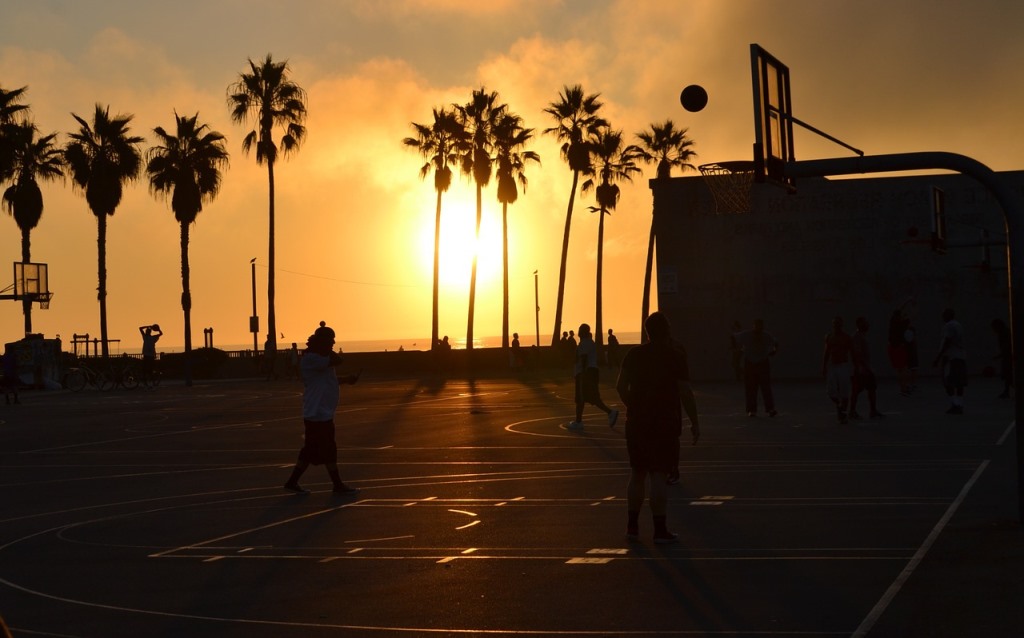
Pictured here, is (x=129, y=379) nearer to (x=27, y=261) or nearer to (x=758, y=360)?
(x=27, y=261)

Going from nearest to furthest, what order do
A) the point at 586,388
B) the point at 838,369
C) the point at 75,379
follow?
the point at 586,388
the point at 838,369
the point at 75,379

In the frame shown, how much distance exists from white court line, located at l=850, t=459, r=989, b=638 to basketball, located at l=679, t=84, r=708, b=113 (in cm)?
429

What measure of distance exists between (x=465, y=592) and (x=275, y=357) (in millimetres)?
50219

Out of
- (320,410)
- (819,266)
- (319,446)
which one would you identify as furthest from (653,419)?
(819,266)

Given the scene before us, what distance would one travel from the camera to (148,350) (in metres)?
50.3

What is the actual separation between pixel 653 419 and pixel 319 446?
4928mm

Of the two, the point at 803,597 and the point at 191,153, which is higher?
the point at 191,153

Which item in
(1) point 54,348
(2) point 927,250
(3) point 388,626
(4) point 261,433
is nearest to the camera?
(3) point 388,626

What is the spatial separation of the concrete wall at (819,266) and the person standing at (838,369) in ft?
66.5

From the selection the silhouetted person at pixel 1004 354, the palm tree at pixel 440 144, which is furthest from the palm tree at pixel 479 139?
the silhouetted person at pixel 1004 354

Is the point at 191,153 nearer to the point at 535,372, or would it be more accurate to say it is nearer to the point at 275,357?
the point at 275,357

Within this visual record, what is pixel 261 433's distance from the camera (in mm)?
24000

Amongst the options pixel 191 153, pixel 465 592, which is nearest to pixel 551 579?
pixel 465 592

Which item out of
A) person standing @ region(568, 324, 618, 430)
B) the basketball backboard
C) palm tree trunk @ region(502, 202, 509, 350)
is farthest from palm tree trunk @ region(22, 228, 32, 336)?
the basketball backboard
